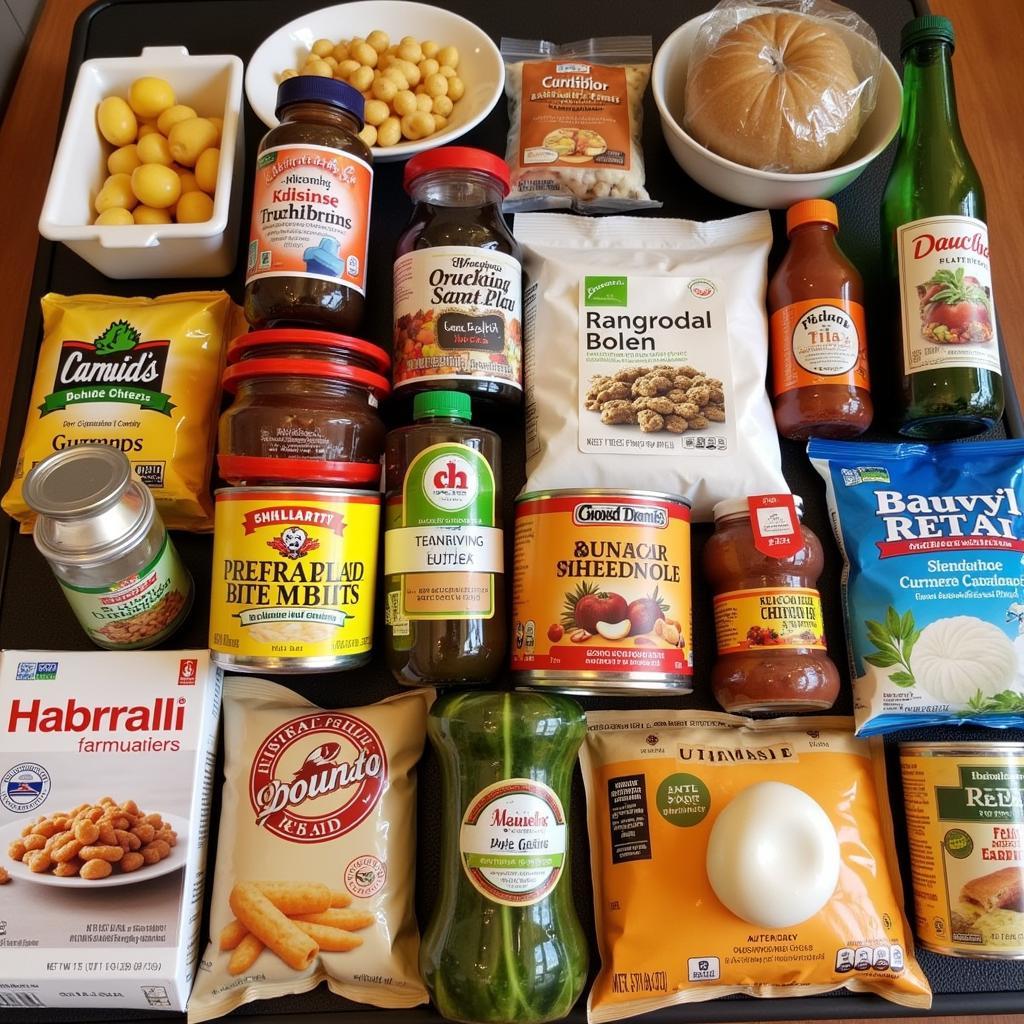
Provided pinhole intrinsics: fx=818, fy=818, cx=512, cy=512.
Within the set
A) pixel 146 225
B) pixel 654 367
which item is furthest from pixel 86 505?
pixel 654 367

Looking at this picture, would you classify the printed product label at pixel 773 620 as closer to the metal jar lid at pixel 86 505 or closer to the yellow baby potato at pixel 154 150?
the metal jar lid at pixel 86 505

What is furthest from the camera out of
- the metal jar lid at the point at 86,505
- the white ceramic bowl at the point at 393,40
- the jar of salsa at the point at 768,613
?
A: the white ceramic bowl at the point at 393,40

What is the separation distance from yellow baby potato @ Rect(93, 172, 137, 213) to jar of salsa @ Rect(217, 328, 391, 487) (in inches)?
11.2

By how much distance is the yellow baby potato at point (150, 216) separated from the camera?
99 centimetres

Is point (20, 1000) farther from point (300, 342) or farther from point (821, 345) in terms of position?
point (821, 345)

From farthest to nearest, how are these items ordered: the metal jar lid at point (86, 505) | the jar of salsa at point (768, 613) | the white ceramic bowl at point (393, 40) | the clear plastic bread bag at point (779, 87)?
the white ceramic bowl at point (393, 40)
the clear plastic bread bag at point (779, 87)
the jar of salsa at point (768, 613)
the metal jar lid at point (86, 505)

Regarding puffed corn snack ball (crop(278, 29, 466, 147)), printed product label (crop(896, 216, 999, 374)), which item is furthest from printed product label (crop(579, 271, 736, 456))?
puffed corn snack ball (crop(278, 29, 466, 147))

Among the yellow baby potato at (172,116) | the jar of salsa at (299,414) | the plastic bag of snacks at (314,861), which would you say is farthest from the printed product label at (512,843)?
the yellow baby potato at (172,116)

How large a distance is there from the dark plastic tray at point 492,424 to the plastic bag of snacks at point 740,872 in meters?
0.02

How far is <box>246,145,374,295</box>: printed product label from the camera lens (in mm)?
893

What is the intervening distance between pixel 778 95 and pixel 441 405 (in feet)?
1.79

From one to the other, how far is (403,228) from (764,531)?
60cm

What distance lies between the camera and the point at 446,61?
1.10 m

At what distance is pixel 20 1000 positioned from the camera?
0.78 metres
